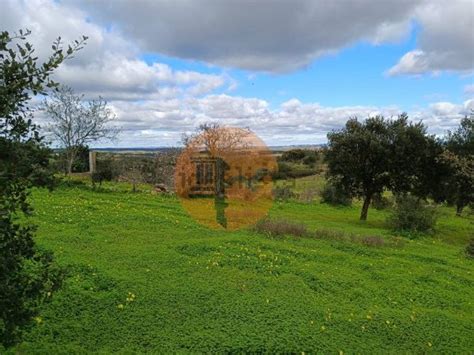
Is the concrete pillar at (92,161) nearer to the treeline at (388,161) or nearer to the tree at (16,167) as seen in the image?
the treeline at (388,161)

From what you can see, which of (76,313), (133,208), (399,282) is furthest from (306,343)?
(133,208)

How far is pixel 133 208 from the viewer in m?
15.6

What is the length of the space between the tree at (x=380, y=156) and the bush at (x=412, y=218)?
251 cm

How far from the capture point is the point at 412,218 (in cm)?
1775

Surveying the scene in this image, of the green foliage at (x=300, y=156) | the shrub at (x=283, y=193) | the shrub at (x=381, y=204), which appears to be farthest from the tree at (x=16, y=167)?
the green foliage at (x=300, y=156)

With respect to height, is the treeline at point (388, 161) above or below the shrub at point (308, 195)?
above

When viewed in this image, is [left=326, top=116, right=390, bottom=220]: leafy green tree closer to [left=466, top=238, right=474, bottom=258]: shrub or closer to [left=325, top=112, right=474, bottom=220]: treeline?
[left=325, top=112, right=474, bottom=220]: treeline

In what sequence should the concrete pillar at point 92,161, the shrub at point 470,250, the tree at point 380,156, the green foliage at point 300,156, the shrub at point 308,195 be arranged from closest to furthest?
the shrub at point 470,250
the tree at point 380,156
the concrete pillar at point 92,161
the shrub at point 308,195
the green foliage at point 300,156

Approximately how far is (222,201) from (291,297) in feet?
40.6

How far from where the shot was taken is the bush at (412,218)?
17.7m

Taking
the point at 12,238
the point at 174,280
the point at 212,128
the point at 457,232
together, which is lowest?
the point at 457,232

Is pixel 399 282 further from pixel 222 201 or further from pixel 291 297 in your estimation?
pixel 222 201

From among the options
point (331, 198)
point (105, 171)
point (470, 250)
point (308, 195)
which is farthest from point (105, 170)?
point (470, 250)

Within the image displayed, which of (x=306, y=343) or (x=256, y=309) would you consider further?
(x=256, y=309)
